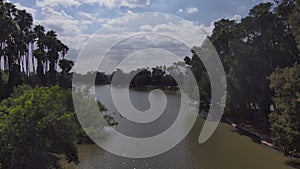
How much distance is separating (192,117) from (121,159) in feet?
60.3

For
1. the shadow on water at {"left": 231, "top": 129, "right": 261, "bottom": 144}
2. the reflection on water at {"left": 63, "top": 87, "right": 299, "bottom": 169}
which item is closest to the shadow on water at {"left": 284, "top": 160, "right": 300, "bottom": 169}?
the reflection on water at {"left": 63, "top": 87, "right": 299, "bottom": 169}

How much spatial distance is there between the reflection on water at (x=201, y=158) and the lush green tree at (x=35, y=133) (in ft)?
9.53

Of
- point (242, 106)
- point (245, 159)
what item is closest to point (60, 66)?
point (242, 106)

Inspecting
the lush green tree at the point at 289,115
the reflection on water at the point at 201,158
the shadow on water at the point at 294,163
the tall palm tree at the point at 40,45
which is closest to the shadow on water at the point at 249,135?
the reflection on water at the point at 201,158

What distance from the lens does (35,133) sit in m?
12.0

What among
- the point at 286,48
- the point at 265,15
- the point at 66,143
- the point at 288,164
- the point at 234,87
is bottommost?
the point at 288,164

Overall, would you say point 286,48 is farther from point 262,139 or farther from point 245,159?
point 245,159

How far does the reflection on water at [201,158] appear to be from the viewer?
51.9 ft

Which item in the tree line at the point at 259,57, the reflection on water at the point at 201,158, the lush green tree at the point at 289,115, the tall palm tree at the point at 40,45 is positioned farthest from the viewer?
the tall palm tree at the point at 40,45

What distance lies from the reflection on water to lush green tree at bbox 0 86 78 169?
291cm

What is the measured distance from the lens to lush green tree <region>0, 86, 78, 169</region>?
11.7m

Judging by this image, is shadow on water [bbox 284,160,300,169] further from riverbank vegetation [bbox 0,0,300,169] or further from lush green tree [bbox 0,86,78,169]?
lush green tree [bbox 0,86,78,169]

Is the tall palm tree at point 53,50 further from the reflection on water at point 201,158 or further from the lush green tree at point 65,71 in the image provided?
the reflection on water at point 201,158

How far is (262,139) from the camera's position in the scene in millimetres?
21812
